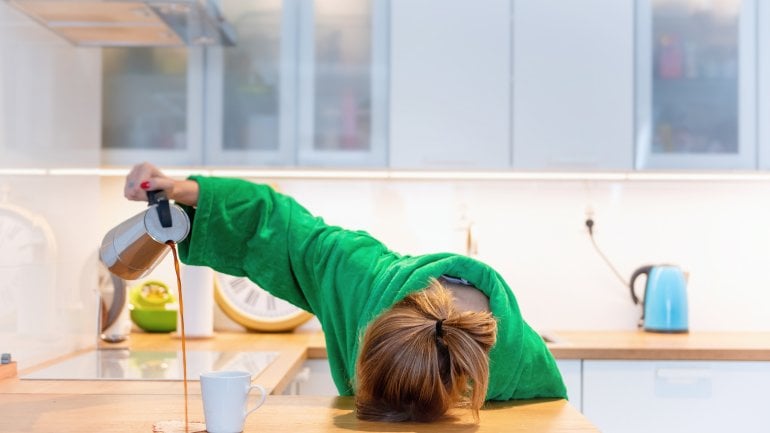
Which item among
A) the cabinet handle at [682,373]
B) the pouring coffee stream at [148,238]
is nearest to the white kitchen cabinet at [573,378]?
the cabinet handle at [682,373]

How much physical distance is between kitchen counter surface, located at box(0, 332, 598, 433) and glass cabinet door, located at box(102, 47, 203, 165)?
95cm

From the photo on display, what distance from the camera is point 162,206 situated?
5.59ft

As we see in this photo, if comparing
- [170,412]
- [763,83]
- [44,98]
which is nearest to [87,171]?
[44,98]

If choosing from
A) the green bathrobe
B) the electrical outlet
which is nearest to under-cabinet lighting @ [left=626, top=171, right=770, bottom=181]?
the electrical outlet

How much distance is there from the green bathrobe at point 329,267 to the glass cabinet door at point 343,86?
1006 mm

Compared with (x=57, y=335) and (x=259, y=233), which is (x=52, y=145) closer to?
(x=57, y=335)

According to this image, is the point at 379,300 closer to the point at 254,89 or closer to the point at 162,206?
the point at 162,206

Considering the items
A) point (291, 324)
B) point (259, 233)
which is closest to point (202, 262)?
point (259, 233)

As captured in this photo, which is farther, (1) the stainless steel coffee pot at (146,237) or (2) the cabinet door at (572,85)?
(2) the cabinet door at (572,85)

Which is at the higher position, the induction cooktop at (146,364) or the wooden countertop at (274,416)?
the wooden countertop at (274,416)

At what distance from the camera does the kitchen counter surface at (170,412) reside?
1.54 metres

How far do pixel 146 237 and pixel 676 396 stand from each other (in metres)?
1.72

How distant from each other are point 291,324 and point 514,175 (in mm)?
876

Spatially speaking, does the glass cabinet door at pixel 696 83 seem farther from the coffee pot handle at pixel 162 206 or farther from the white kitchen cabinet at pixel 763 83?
the coffee pot handle at pixel 162 206
